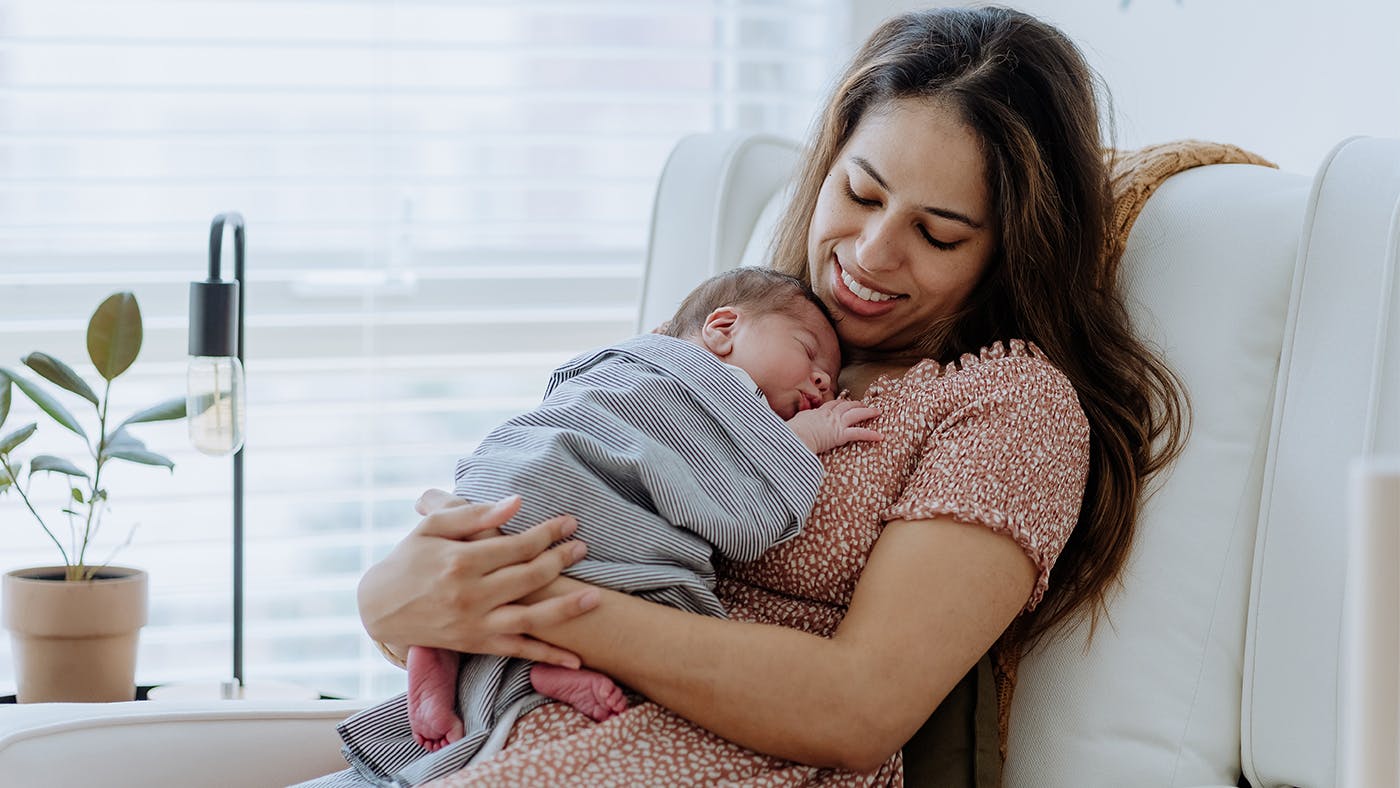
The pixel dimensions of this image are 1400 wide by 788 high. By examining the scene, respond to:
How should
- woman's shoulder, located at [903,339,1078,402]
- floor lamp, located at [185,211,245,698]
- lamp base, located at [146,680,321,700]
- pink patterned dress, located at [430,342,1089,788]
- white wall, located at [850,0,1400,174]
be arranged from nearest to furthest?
pink patterned dress, located at [430,342,1089,788] → woman's shoulder, located at [903,339,1078,402] → white wall, located at [850,0,1400,174] → floor lamp, located at [185,211,245,698] → lamp base, located at [146,680,321,700]

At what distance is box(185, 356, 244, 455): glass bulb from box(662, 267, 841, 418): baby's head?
24.7 inches

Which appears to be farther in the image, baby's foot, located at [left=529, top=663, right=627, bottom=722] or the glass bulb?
the glass bulb

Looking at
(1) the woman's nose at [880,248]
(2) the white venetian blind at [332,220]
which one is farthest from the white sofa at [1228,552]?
(2) the white venetian blind at [332,220]

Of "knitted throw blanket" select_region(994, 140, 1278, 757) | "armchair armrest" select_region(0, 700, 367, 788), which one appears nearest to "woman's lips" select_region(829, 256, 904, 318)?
"knitted throw blanket" select_region(994, 140, 1278, 757)

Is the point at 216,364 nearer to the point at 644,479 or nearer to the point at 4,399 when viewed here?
the point at 4,399

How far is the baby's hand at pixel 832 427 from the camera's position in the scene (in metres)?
1.22

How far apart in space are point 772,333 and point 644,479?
256mm

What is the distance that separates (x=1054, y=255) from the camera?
1289 millimetres

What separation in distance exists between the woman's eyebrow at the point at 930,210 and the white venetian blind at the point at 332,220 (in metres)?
1.22

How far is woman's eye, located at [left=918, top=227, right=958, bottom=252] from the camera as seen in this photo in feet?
4.27

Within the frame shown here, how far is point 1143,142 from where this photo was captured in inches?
73.7

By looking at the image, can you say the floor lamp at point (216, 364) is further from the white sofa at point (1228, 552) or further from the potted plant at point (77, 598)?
the white sofa at point (1228, 552)

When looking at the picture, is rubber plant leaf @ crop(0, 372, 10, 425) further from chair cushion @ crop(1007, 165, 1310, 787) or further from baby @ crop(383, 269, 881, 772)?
chair cushion @ crop(1007, 165, 1310, 787)

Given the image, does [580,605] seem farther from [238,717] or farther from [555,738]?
[238,717]
